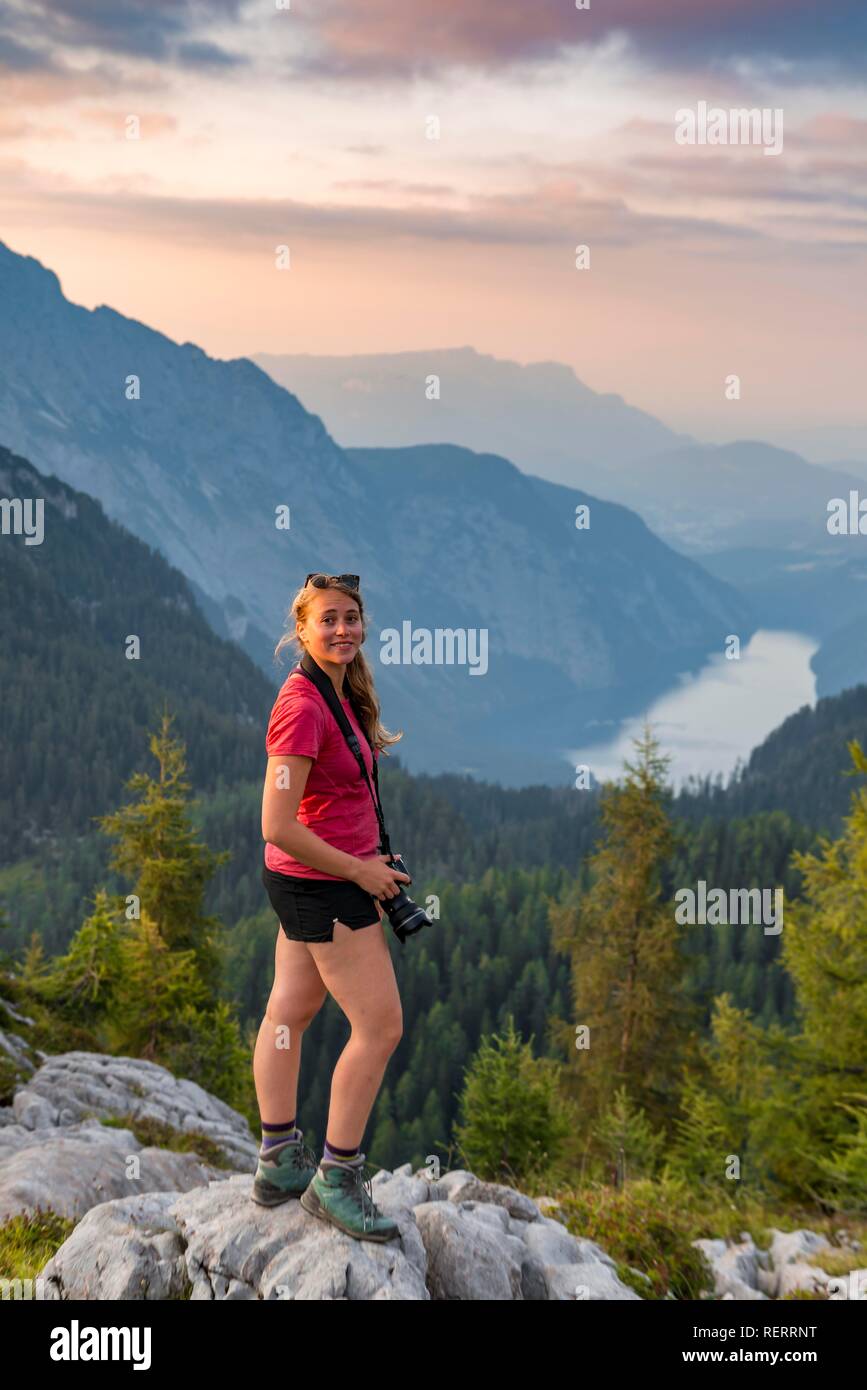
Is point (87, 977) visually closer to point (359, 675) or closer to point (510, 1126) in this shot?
point (510, 1126)

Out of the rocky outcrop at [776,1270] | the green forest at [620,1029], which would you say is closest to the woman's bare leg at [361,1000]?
the rocky outcrop at [776,1270]

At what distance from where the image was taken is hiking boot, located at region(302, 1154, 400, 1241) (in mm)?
6766

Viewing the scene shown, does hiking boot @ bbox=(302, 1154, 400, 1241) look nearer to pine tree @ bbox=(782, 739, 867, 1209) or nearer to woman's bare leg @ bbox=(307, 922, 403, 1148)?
woman's bare leg @ bbox=(307, 922, 403, 1148)

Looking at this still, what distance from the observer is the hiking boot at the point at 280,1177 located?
7.14 meters

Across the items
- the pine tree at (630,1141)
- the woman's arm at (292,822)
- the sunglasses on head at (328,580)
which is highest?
the sunglasses on head at (328,580)

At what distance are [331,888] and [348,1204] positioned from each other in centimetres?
208

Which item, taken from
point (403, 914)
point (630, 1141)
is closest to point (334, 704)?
point (403, 914)

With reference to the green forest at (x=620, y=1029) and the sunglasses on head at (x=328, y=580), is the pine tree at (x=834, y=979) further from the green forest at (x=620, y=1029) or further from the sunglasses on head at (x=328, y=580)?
the sunglasses on head at (x=328, y=580)

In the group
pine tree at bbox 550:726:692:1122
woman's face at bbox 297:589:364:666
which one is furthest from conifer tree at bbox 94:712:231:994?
woman's face at bbox 297:589:364:666

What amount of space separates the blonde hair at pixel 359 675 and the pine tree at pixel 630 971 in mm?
19505
